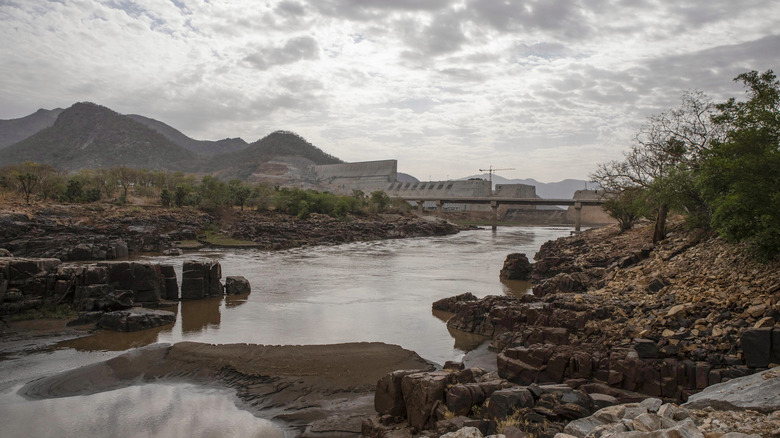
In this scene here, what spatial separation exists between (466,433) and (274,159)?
540 ft

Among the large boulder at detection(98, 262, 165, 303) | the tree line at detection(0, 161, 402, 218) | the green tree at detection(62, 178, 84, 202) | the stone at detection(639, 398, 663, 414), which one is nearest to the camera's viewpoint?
the stone at detection(639, 398, 663, 414)

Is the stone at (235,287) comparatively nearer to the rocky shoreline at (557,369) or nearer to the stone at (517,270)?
the rocky shoreline at (557,369)

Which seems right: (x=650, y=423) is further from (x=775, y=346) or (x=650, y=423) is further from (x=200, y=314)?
(x=200, y=314)

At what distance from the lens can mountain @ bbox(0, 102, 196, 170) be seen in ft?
490

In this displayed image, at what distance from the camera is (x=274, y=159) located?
165 m

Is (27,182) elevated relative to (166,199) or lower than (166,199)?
elevated

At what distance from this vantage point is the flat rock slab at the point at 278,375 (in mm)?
9734

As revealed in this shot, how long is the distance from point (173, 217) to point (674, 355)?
4912 centimetres

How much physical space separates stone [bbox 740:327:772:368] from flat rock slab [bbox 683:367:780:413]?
1.15m

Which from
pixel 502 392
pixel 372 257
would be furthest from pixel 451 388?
pixel 372 257

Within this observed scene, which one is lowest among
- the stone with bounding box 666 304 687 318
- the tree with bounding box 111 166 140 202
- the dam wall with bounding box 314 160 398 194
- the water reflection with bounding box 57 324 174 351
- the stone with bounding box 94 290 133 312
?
the water reflection with bounding box 57 324 174 351

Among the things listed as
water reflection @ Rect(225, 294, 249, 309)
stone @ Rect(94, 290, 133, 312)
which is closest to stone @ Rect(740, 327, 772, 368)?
water reflection @ Rect(225, 294, 249, 309)

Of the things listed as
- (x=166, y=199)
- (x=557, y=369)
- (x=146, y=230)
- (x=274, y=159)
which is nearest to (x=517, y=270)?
(x=557, y=369)

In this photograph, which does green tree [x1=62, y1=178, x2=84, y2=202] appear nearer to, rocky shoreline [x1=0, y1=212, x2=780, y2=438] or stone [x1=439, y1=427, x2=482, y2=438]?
rocky shoreline [x1=0, y1=212, x2=780, y2=438]
